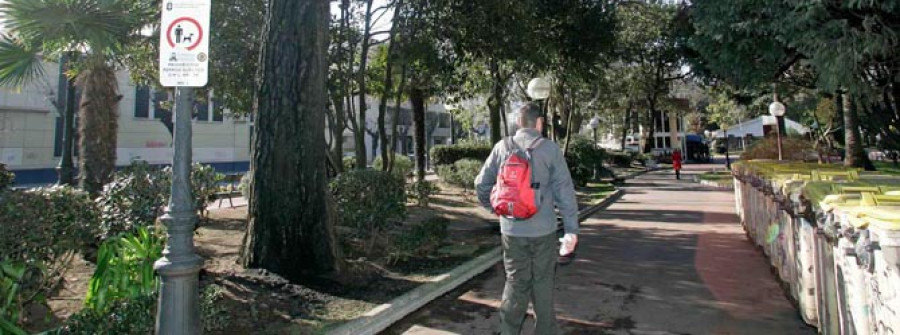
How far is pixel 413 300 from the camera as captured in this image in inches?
212

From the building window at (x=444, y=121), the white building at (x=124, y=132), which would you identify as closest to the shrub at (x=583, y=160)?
the white building at (x=124, y=132)

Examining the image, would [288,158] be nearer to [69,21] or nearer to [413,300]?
[413,300]

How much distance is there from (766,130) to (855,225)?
33.9 m

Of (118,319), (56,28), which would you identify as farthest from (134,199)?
(118,319)

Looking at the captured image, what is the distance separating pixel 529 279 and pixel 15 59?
7152 mm

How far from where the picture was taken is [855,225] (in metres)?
2.94

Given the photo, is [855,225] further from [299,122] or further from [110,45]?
[110,45]

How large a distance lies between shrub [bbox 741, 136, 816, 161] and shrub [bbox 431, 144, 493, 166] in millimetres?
12865

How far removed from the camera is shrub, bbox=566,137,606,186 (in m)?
21.0

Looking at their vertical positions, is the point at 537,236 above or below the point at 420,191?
below

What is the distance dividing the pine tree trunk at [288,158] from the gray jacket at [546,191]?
265 centimetres

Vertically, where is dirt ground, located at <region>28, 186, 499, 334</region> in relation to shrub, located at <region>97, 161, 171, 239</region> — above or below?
below

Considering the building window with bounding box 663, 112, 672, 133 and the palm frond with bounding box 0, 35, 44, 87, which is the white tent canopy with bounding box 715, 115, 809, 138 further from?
the palm frond with bounding box 0, 35, 44, 87

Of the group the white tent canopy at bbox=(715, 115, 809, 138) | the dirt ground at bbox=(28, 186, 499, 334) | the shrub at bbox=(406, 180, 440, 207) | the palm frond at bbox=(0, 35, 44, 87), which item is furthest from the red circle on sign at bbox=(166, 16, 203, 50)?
the white tent canopy at bbox=(715, 115, 809, 138)
